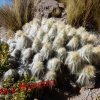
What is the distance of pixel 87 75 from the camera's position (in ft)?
16.5

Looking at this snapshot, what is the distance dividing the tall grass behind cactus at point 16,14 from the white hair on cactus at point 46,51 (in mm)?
2005

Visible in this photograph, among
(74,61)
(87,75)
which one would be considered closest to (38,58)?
(74,61)

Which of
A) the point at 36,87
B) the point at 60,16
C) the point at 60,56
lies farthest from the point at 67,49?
the point at 60,16

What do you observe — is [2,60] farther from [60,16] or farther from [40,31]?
[60,16]

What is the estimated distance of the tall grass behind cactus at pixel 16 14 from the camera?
731cm

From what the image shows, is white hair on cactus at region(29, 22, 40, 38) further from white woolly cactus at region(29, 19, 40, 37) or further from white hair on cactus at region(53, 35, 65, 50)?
white hair on cactus at region(53, 35, 65, 50)

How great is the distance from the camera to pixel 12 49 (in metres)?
5.86

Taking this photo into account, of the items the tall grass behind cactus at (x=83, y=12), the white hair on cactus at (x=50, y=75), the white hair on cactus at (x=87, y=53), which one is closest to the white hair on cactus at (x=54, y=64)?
the white hair on cactus at (x=50, y=75)

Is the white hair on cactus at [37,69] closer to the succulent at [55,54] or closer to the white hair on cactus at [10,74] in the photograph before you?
the succulent at [55,54]

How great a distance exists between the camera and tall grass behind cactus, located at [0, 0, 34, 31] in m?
7.31

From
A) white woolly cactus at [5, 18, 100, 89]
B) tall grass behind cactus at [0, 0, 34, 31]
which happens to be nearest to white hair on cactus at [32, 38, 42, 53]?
white woolly cactus at [5, 18, 100, 89]

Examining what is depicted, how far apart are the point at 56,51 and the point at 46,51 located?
0.76 ft

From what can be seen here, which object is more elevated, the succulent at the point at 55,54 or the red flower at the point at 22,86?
the succulent at the point at 55,54

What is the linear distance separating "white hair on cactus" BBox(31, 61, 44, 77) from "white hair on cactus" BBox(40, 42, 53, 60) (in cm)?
27
